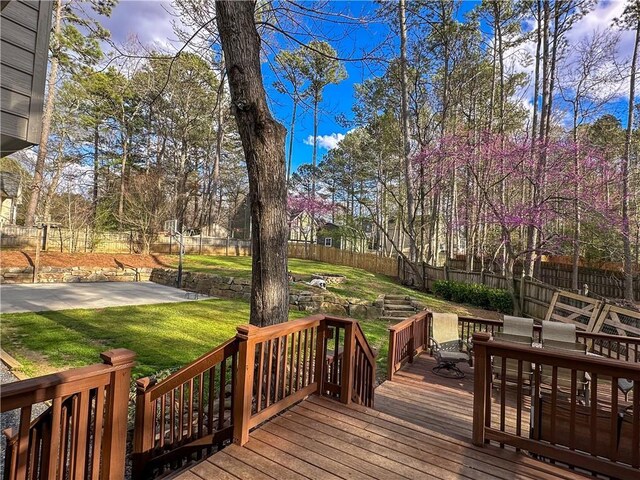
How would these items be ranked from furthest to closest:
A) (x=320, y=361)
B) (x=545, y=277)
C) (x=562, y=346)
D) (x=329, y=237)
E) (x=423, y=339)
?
(x=329, y=237) < (x=545, y=277) < (x=423, y=339) < (x=562, y=346) < (x=320, y=361)

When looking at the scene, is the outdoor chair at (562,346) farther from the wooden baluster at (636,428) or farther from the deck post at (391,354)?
the wooden baluster at (636,428)

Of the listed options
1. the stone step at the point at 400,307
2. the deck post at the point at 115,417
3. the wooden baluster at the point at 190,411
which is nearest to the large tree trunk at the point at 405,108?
the stone step at the point at 400,307

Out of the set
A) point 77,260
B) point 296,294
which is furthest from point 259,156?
point 77,260

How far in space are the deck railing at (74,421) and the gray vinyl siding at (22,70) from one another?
5.00 feet

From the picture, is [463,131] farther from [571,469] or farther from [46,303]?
[46,303]

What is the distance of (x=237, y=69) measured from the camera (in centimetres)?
331

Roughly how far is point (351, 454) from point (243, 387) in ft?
2.84

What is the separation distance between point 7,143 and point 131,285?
1158 cm

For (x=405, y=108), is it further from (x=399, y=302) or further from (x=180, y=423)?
(x=180, y=423)

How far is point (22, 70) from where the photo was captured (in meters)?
2.07

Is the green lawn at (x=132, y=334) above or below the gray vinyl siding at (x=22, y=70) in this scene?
below

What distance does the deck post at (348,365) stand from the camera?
3.02 meters

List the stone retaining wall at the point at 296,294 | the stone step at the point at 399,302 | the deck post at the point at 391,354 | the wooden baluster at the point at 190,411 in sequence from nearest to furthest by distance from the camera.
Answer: the wooden baluster at the point at 190,411 → the deck post at the point at 391,354 → the stone retaining wall at the point at 296,294 → the stone step at the point at 399,302

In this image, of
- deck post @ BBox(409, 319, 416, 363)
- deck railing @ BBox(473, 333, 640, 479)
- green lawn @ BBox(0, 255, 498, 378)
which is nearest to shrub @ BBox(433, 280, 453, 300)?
green lawn @ BBox(0, 255, 498, 378)
